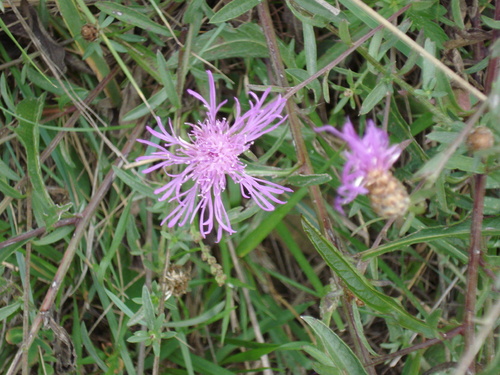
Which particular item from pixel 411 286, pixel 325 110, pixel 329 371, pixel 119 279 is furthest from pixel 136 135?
pixel 411 286

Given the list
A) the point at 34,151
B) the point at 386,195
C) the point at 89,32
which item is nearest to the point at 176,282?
the point at 34,151

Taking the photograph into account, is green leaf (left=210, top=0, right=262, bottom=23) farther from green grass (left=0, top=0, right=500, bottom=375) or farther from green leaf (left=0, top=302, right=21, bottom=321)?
green leaf (left=0, top=302, right=21, bottom=321)

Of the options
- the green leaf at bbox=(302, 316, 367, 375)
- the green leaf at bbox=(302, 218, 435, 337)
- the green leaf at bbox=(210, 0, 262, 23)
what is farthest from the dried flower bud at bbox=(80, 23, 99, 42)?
the green leaf at bbox=(302, 316, 367, 375)

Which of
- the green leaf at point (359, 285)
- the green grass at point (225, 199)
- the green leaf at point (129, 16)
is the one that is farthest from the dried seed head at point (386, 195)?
the green leaf at point (129, 16)

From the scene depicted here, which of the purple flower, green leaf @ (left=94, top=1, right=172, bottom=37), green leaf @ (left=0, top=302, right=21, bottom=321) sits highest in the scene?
green leaf @ (left=94, top=1, right=172, bottom=37)

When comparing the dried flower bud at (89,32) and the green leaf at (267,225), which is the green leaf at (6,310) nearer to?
the green leaf at (267,225)

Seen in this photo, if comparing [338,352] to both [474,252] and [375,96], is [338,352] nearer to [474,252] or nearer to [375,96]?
[474,252]

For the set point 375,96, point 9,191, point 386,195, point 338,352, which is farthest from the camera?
point 9,191
